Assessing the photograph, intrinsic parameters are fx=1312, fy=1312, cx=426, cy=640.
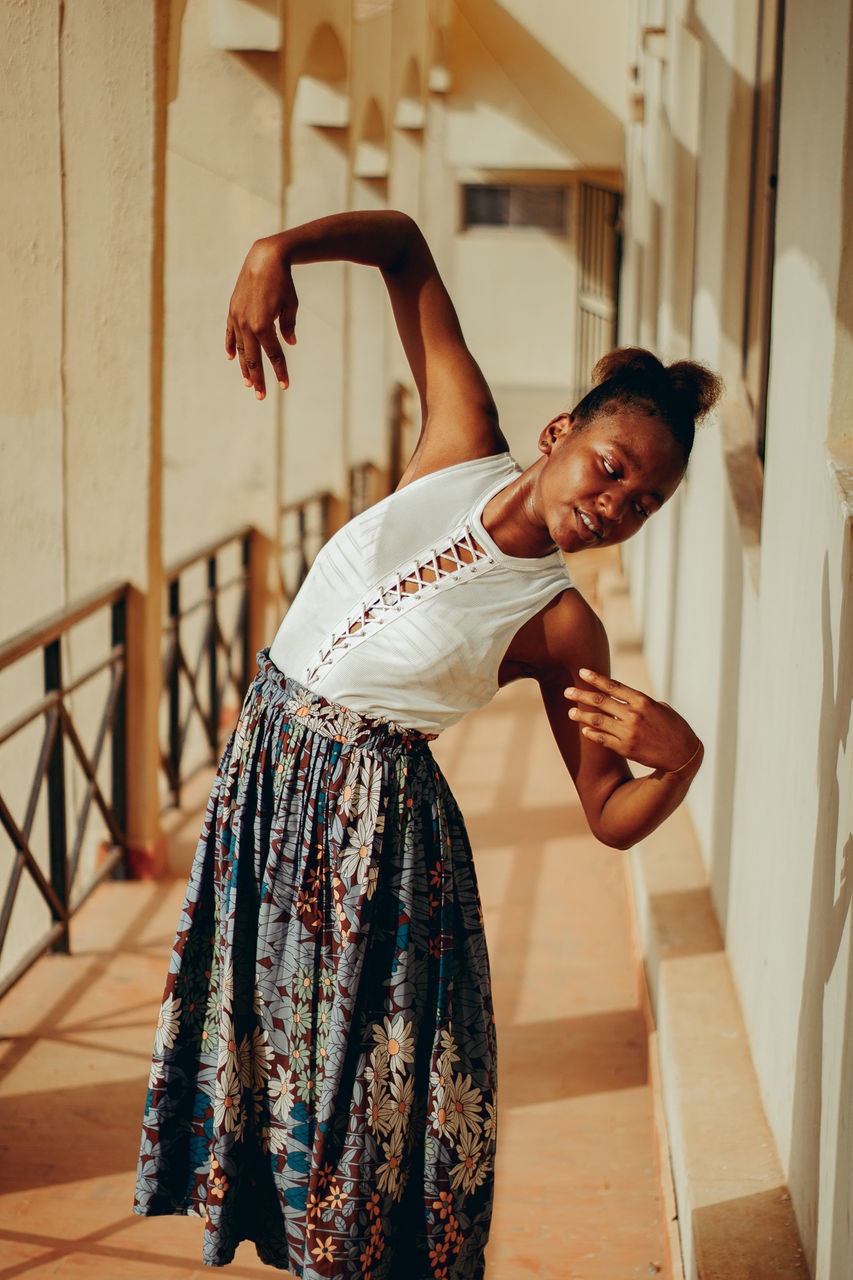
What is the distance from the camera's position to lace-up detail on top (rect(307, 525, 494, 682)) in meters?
1.83

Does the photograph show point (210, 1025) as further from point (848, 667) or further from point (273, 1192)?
point (848, 667)

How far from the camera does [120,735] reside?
173 inches

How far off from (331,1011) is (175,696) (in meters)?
3.27

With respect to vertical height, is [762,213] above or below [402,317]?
above

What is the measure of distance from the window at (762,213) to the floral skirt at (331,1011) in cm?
201

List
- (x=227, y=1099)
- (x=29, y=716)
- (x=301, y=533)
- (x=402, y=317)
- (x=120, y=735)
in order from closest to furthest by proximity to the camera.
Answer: (x=227, y=1099) < (x=402, y=317) < (x=29, y=716) < (x=120, y=735) < (x=301, y=533)

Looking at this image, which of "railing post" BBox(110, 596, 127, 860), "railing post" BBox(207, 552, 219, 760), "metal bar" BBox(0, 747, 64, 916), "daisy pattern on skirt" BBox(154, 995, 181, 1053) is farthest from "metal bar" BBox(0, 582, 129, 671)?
"daisy pattern on skirt" BBox(154, 995, 181, 1053)

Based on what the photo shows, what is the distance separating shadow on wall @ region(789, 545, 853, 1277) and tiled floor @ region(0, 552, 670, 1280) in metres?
0.65

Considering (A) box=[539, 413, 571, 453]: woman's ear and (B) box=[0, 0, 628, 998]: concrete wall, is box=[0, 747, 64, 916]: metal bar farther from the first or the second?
(A) box=[539, 413, 571, 453]: woman's ear

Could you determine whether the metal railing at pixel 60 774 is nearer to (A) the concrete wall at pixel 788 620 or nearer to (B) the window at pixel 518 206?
(A) the concrete wall at pixel 788 620

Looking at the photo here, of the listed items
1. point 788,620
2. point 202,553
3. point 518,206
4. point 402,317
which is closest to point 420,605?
point 402,317

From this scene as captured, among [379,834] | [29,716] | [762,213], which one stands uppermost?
[762,213]

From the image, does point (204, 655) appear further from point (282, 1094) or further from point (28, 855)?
point (282, 1094)

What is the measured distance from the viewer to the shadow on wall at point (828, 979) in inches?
70.3
